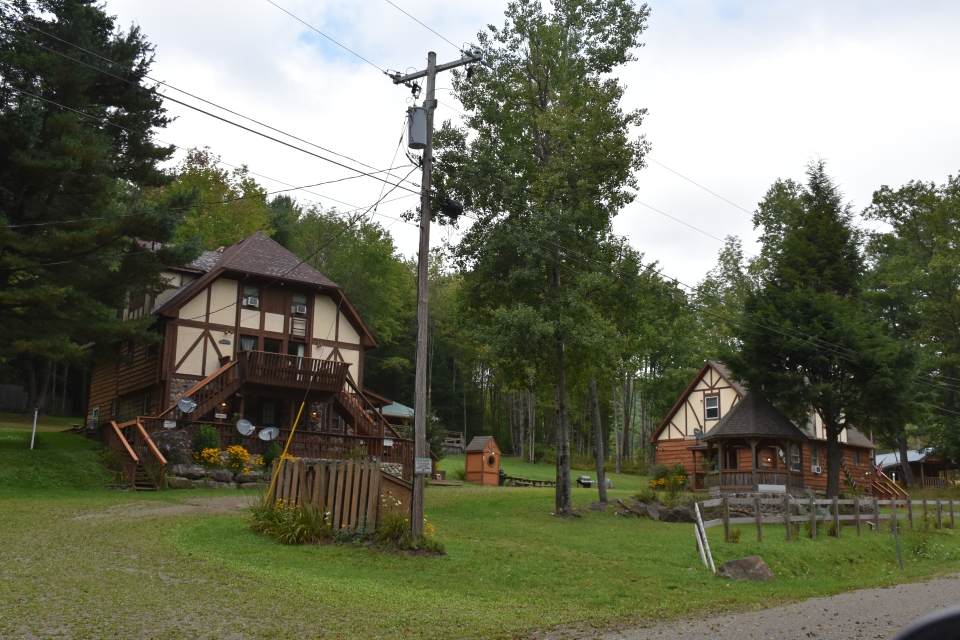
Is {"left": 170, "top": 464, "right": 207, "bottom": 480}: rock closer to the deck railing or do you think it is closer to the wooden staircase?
the wooden staircase

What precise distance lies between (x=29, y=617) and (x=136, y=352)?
95.7 feet

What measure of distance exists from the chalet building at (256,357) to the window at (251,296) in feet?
0.15

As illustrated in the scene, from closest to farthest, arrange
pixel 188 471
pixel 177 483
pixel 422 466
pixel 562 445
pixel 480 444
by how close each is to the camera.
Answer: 1. pixel 422 466
2. pixel 177 483
3. pixel 562 445
4. pixel 188 471
5. pixel 480 444

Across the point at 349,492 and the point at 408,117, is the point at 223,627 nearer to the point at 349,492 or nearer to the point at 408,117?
the point at 349,492

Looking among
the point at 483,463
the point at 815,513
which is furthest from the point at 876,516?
the point at 483,463

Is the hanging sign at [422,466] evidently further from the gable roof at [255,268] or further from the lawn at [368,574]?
the gable roof at [255,268]

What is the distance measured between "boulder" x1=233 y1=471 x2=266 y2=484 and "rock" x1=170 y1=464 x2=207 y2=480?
1148mm

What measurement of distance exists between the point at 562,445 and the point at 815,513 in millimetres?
8039

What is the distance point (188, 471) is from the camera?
27.5m

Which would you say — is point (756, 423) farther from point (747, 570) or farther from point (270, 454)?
point (747, 570)

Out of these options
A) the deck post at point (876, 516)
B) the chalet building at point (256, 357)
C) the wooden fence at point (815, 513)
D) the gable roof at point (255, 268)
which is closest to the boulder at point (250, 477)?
the chalet building at point (256, 357)

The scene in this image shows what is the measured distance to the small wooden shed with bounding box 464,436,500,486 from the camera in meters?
42.7

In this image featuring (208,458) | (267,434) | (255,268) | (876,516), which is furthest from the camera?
(255,268)

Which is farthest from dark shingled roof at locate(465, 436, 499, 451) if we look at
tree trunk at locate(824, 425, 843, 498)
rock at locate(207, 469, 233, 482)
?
rock at locate(207, 469, 233, 482)
